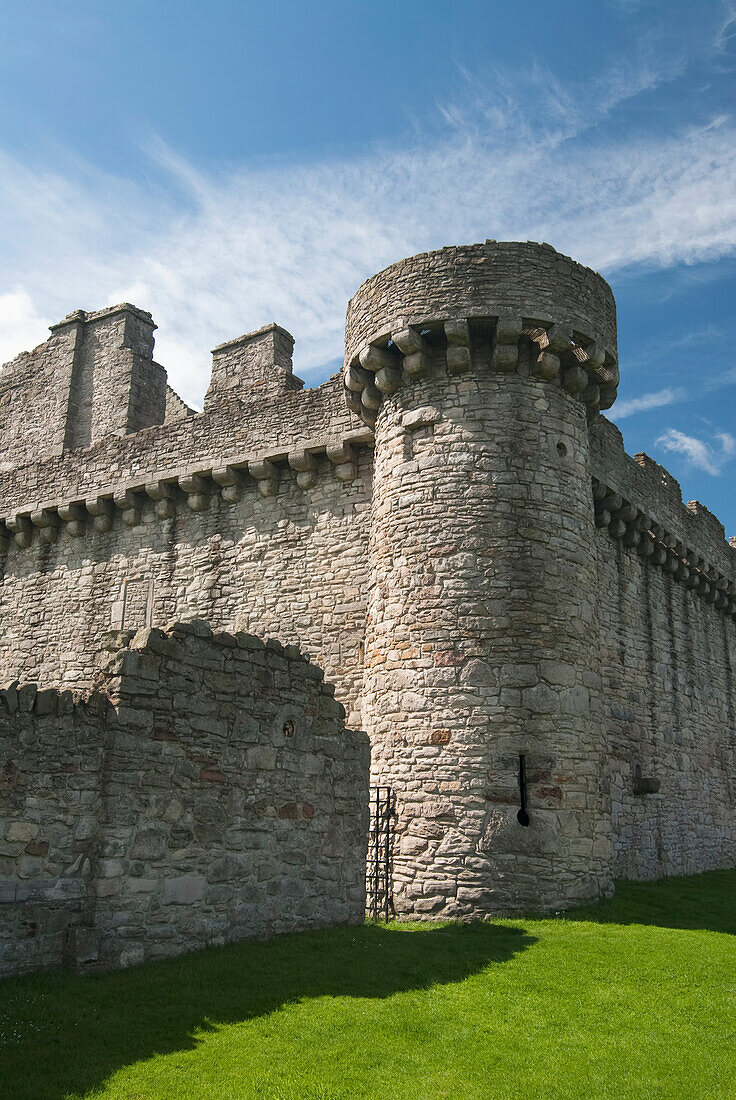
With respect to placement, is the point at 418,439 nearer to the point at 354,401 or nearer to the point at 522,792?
the point at 354,401

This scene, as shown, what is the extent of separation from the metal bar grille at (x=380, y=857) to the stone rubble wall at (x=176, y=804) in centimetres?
105

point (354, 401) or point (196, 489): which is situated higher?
point (354, 401)

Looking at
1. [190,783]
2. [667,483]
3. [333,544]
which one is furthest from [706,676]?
[190,783]

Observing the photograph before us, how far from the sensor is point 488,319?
11.1 metres

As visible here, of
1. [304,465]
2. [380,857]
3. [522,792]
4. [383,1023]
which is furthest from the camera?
[304,465]

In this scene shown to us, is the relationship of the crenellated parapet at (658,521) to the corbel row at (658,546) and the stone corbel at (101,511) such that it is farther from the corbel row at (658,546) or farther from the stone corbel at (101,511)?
the stone corbel at (101,511)

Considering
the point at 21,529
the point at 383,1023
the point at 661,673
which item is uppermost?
the point at 21,529

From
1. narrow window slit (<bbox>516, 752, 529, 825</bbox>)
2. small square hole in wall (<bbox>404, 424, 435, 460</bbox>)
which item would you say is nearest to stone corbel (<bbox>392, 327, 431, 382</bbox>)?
small square hole in wall (<bbox>404, 424, 435, 460</bbox>)

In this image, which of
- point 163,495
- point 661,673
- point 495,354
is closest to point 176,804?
point 495,354

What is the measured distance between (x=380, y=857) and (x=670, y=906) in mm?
3654

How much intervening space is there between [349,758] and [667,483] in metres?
10.3

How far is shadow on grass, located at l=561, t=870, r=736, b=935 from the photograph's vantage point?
31.3ft

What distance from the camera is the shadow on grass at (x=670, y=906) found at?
9547 mm

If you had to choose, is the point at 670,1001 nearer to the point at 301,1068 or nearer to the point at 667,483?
the point at 301,1068
